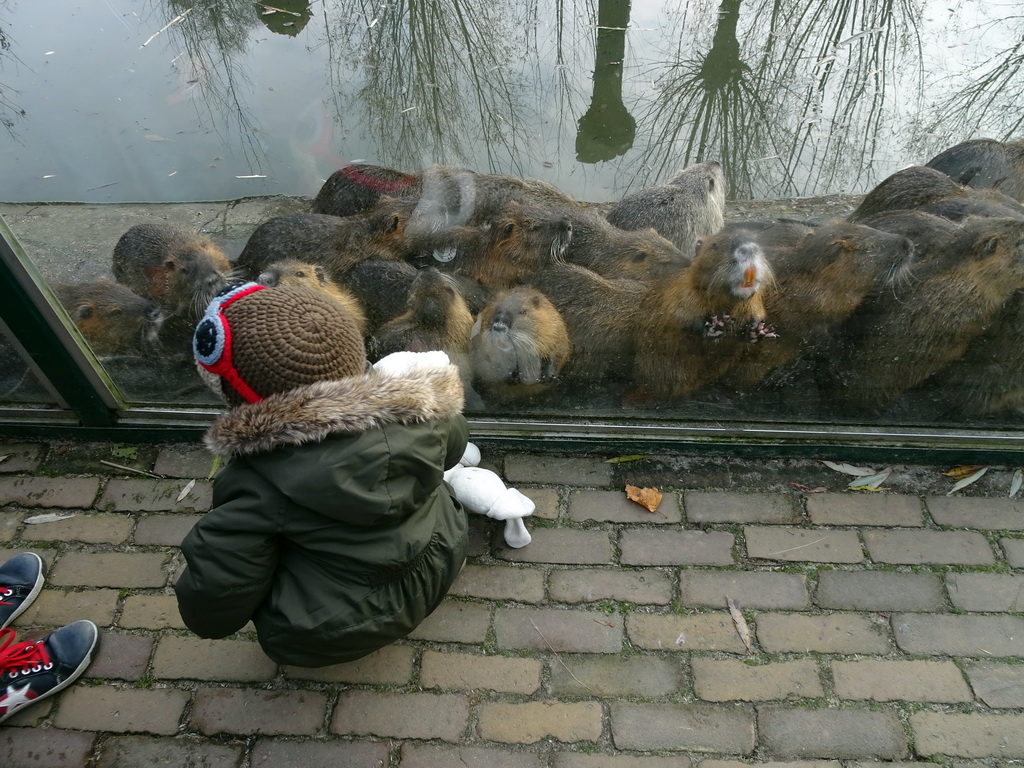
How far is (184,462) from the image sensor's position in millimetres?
3723

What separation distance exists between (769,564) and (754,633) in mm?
364

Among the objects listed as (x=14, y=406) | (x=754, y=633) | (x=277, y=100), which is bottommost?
(x=754, y=633)

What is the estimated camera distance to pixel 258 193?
5.06 meters

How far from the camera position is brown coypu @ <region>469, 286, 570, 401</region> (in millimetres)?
3645

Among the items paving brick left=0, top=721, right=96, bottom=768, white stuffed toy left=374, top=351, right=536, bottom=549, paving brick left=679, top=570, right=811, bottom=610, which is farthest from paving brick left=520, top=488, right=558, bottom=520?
paving brick left=0, top=721, right=96, bottom=768

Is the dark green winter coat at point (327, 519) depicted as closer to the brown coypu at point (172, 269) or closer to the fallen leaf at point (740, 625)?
the fallen leaf at point (740, 625)

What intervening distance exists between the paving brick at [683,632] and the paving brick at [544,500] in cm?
61

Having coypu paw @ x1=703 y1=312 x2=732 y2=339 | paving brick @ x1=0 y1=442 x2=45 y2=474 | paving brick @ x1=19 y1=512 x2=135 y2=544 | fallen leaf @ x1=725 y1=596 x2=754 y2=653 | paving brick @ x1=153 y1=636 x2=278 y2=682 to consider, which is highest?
coypu paw @ x1=703 y1=312 x2=732 y2=339

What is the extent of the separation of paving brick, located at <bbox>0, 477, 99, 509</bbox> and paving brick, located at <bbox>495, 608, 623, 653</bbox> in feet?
6.90

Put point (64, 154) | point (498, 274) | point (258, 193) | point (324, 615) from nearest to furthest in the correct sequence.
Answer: point (324, 615), point (498, 274), point (64, 154), point (258, 193)

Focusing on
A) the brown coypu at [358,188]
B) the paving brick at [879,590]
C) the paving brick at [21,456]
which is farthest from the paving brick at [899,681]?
the paving brick at [21,456]

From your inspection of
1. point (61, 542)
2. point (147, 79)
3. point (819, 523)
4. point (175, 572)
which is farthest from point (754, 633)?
point (147, 79)

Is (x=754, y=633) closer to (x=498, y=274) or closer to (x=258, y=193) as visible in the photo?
(x=498, y=274)

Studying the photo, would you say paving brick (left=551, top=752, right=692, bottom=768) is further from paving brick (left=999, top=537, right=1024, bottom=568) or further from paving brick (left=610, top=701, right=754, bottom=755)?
paving brick (left=999, top=537, right=1024, bottom=568)
